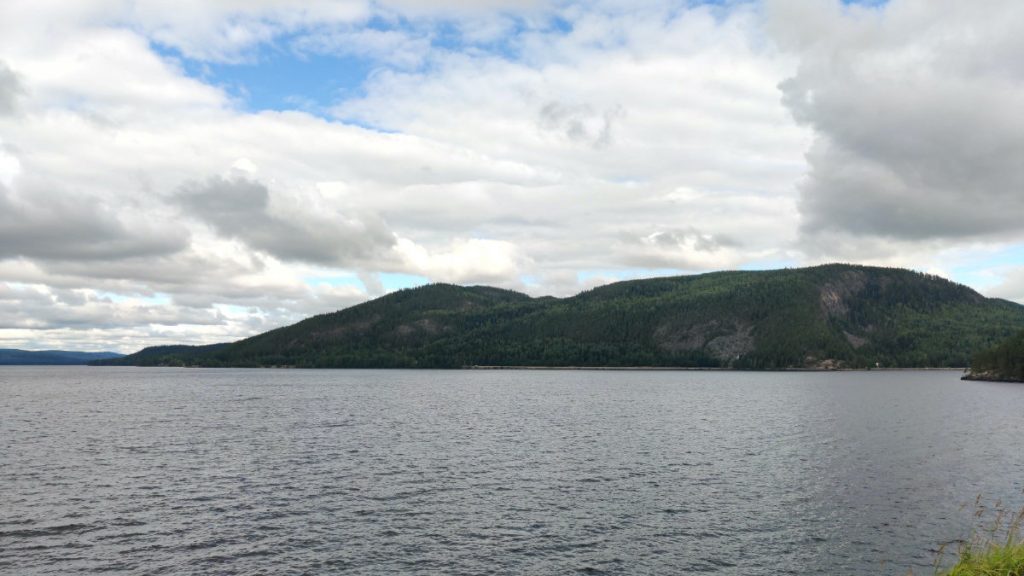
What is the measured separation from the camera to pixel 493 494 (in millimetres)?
58594

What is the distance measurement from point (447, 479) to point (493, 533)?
18.5m

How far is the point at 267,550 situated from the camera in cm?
4300

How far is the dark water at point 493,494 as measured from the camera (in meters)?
42.1

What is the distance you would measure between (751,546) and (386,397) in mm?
149138

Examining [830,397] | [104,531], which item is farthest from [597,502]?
[830,397]

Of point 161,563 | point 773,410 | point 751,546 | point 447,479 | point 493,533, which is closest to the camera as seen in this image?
point 161,563

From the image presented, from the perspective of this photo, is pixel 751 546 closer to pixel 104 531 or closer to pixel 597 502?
pixel 597 502

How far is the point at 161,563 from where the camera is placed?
1594 inches

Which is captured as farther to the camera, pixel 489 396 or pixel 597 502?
pixel 489 396

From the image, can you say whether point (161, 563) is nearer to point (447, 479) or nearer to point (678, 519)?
point (447, 479)

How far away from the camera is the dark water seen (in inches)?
1658

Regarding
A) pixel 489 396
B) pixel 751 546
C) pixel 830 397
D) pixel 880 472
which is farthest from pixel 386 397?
pixel 751 546

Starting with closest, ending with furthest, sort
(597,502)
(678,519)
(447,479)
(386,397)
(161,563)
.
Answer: (161,563) < (678,519) < (597,502) < (447,479) < (386,397)

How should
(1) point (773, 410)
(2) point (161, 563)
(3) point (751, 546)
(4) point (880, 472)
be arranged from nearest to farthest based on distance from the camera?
(2) point (161, 563)
(3) point (751, 546)
(4) point (880, 472)
(1) point (773, 410)
